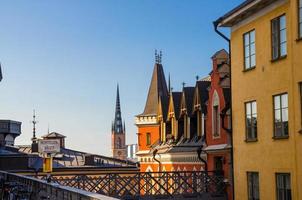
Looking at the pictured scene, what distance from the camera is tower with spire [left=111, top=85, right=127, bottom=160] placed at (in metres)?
183

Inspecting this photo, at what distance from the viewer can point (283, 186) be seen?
1927 centimetres

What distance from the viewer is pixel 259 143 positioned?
20953 mm

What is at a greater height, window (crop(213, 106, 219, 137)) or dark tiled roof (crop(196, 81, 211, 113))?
dark tiled roof (crop(196, 81, 211, 113))

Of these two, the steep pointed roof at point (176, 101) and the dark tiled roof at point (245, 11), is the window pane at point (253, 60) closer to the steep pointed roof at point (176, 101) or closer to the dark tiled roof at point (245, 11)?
the dark tiled roof at point (245, 11)

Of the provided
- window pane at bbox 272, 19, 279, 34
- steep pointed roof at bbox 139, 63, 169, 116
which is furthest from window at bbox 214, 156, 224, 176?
steep pointed roof at bbox 139, 63, 169, 116

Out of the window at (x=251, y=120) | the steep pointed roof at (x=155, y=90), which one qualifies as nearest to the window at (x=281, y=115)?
the window at (x=251, y=120)

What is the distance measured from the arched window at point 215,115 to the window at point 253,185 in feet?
16.0

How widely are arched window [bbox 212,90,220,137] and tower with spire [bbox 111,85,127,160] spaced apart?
504 ft

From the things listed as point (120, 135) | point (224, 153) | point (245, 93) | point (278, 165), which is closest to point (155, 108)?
point (224, 153)

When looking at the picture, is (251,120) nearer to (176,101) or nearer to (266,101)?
(266,101)

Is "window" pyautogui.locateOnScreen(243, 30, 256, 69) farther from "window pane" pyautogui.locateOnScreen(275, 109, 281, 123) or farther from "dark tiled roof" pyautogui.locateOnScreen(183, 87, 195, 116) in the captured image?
"dark tiled roof" pyautogui.locateOnScreen(183, 87, 195, 116)

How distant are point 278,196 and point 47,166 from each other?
28.6ft

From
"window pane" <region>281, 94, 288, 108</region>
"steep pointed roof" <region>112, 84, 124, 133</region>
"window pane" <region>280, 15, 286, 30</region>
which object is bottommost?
"window pane" <region>281, 94, 288, 108</region>

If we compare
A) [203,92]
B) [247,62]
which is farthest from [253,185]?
[203,92]
